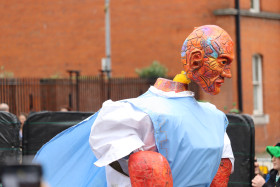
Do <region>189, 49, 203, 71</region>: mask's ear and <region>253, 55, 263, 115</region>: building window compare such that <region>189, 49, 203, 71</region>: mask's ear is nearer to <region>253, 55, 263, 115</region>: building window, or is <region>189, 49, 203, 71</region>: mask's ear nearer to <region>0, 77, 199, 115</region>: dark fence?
<region>0, 77, 199, 115</region>: dark fence

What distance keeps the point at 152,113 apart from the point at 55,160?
0.90 m

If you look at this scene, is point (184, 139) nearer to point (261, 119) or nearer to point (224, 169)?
point (224, 169)

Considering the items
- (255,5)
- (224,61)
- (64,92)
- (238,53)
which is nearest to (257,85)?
(238,53)

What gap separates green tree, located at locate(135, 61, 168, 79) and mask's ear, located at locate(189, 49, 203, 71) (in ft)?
48.7

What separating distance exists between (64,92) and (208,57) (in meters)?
12.9

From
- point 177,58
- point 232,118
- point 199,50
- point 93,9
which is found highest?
point 93,9

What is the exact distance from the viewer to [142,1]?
20.6m

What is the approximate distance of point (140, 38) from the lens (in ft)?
67.8

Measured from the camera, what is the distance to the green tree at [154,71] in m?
18.4

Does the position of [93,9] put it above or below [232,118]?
above

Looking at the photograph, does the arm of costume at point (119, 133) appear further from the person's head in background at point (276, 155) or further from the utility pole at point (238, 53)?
the utility pole at point (238, 53)

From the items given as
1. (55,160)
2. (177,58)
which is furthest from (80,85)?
(55,160)

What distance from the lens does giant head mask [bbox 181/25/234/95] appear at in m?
3.24

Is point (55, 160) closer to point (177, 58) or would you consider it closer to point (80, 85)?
point (80, 85)
